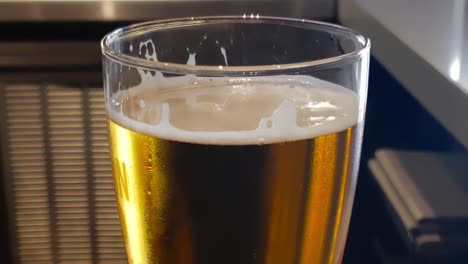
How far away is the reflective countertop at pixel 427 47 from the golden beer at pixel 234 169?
0.15 metres

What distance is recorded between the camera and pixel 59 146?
1128mm

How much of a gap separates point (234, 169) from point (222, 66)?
0.06m

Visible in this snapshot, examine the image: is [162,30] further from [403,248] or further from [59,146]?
[59,146]

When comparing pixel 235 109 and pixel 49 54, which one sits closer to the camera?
pixel 235 109

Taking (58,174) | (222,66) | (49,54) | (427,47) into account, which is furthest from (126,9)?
(222,66)

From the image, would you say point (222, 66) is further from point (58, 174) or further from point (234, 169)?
point (58, 174)

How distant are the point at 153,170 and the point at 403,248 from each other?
1.41ft

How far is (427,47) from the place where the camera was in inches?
25.7

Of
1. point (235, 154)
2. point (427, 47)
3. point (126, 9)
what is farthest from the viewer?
point (126, 9)

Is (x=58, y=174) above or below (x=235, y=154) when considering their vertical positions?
below

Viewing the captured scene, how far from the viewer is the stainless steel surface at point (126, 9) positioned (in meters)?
1.04

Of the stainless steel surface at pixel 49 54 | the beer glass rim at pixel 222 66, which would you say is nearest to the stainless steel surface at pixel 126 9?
the stainless steel surface at pixel 49 54

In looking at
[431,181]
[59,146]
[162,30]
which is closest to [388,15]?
[431,181]

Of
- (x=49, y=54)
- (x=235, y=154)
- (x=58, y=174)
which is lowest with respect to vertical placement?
(x=58, y=174)
